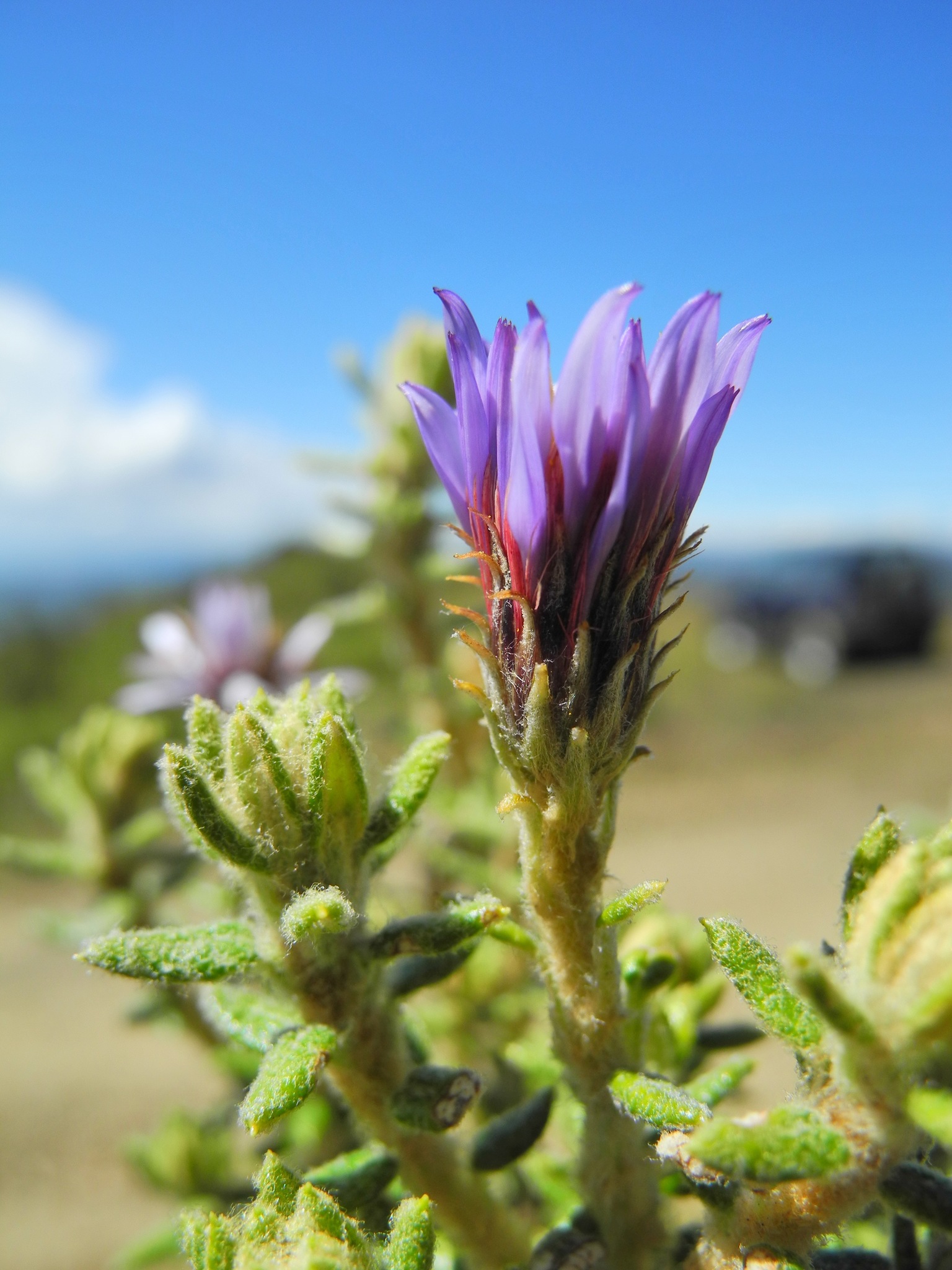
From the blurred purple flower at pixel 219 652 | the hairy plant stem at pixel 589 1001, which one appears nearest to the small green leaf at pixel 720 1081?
the hairy plant stem at pixel 589 1001

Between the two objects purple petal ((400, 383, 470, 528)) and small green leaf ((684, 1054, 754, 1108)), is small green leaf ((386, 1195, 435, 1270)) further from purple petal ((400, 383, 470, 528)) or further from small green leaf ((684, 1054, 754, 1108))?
purple petal ((400, 383, 470, 528))

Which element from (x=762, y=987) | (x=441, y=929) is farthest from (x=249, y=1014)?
(x=762, y=987)

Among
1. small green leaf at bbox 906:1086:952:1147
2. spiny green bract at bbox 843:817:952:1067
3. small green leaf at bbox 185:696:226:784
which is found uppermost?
small green leaf at bbox 185:696:226:784

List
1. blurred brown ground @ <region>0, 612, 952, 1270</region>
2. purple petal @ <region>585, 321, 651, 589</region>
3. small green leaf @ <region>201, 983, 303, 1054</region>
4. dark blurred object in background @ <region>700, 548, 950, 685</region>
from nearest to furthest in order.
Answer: purple petal @ <region>585, 321, 651, 589</region> → small green leaf @ <region>201, 983, 303, 1054</region> → blurred brown ground @ <region>0, 612, 952, 1270</region> → dark blurred object in background @ <region>700, 548, 950, 685</region>

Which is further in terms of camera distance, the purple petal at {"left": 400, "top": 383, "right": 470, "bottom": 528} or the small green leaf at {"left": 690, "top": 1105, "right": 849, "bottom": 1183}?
the purple petal at {"left": 400, "top": 383, "right": 470, "bottom": 528}

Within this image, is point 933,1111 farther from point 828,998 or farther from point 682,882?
point 682,882

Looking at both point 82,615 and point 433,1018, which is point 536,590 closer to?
point 433,1018

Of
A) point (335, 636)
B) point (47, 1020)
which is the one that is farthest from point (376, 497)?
point (335, 636)

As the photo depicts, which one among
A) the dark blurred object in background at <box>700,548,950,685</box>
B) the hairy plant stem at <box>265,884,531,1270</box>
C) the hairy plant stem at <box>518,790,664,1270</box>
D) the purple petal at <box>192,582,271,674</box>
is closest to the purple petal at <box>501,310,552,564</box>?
the hairy plant stem at <box>518,790,664,1270</box>
